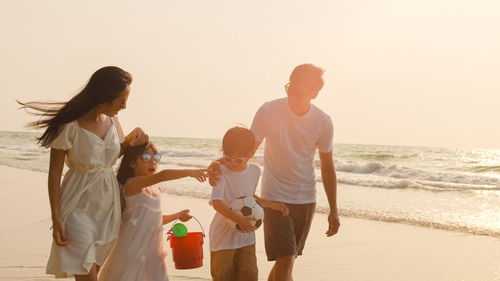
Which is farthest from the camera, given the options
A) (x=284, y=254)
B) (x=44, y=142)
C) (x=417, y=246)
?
(x=417, y=246)

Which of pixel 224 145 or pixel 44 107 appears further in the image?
pixel 224 145

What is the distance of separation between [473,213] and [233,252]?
9234 millimetres

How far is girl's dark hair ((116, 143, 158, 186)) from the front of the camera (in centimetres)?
354

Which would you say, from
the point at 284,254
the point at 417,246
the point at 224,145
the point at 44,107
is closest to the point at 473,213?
the point at 417,246

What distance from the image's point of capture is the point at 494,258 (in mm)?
7238

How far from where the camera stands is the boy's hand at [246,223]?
3379 millimetres

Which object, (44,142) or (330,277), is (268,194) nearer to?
(44,142)

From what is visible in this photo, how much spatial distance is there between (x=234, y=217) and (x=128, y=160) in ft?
2.64

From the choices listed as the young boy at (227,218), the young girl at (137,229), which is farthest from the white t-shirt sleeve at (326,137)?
the young girl at (137,229)

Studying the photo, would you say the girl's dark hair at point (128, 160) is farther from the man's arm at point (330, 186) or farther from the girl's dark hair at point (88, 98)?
the man's arm at point (330, 186)

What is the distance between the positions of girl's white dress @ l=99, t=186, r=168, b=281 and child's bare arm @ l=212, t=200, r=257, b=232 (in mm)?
456

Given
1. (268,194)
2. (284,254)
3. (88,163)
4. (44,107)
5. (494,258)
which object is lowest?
(494,258)

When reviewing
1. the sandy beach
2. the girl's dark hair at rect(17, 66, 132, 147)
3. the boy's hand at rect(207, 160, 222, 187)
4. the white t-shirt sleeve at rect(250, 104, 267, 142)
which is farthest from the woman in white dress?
the sandy beach

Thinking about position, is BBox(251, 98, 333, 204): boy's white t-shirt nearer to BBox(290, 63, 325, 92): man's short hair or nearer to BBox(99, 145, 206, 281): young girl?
BBox(290, 63, 325, 92): man's short hair
